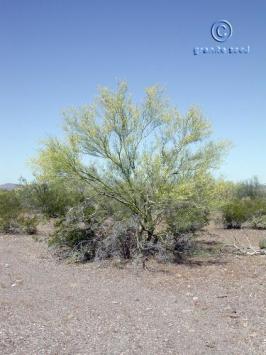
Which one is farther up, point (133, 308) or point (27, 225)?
point (27, 225)

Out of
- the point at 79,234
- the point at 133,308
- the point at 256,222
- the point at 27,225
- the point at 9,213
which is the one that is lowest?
the point at 133,308

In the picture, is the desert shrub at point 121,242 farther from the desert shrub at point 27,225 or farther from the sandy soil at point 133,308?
the desert shrub at point 27,225

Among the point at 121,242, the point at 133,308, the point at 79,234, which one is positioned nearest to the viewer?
the point at 133,308

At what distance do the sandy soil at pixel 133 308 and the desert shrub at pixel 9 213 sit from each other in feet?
27.5

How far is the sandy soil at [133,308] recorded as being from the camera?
6.88 m

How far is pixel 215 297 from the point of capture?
9.91m

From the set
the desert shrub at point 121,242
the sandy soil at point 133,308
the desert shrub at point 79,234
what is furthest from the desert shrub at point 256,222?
the desert shrub at point 79,234

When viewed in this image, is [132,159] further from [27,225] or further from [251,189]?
[251,189]

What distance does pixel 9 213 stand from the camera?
22828 millimetres

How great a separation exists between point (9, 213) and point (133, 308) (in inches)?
594

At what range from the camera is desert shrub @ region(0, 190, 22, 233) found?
22.5 meters

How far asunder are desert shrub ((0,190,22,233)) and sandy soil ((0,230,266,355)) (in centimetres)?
838

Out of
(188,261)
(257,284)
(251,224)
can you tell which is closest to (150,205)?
(188,261)

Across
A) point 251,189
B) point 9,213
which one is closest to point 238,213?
point 9,213
